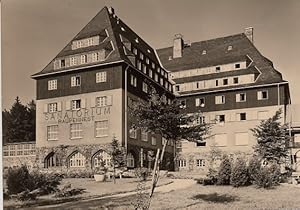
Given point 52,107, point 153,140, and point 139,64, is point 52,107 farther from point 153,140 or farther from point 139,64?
point 139,64

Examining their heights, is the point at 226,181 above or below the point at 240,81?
below

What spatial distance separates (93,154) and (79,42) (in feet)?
3.80

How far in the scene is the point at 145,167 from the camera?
389 cm

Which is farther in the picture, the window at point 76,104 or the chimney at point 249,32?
the window at point 76,104

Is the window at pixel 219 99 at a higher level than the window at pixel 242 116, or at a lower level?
higher

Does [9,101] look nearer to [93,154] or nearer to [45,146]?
[45,146]

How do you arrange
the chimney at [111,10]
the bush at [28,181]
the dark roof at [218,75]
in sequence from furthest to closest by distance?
the dark roof at [218,75]
the chimney at [111,10]
the bush at [28,181]

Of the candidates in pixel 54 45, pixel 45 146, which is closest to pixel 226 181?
pixel 45 146

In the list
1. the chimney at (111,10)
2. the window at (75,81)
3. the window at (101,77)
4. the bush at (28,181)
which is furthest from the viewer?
the window at (101,77)

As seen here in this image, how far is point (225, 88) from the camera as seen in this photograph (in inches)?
192

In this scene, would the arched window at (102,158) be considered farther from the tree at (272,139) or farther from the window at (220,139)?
the tree at (272,139)

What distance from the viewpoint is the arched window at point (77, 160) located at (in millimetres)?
4126

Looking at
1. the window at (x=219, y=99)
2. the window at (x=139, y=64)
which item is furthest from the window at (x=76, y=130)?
the window at (x=219, y=99)

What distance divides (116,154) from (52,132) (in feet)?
2.29
